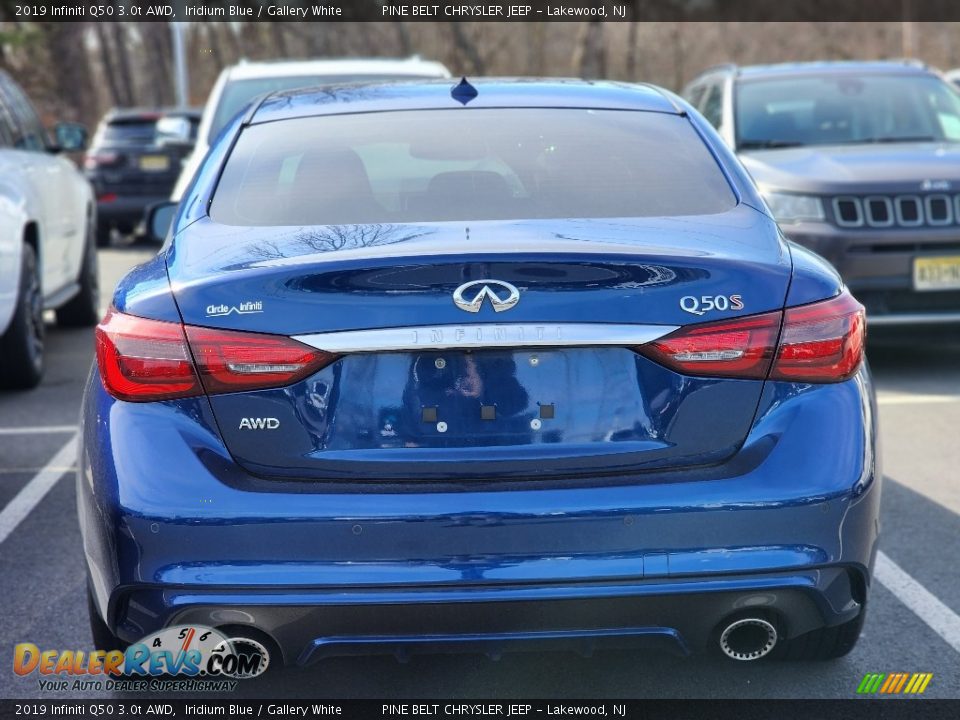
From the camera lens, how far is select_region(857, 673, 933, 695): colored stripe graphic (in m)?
3.60

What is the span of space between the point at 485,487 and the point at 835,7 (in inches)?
2125

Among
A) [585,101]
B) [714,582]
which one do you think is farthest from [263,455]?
[585,101]

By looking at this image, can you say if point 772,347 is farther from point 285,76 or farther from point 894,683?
point 285,76

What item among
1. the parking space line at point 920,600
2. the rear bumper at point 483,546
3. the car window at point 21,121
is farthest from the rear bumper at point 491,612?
the car window at point 21,121

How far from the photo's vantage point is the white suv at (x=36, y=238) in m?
7.74

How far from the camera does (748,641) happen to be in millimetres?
3285

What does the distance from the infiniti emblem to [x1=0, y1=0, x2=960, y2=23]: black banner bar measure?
2834 centimetres

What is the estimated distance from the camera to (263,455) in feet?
9.93

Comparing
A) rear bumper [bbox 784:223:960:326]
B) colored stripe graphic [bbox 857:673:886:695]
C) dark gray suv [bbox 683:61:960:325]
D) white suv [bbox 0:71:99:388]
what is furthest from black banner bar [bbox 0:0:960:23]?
colored stripe graphic [bbox 857:673:886:695]

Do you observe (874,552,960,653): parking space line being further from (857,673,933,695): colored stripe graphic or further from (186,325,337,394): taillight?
(186,325,337,394): taillight

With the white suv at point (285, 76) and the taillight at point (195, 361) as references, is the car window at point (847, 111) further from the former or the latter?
the taillight at point (195, 361)

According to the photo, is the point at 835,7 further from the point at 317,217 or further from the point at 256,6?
the point at 317,217

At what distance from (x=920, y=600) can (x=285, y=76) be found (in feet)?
22.7

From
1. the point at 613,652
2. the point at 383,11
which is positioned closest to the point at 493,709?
the point at 613,652
